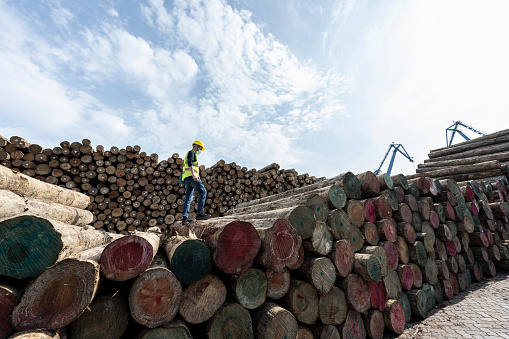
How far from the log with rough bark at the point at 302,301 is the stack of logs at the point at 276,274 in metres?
0.01

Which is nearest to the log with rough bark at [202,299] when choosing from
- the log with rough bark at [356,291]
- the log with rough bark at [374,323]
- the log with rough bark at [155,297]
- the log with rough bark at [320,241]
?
the log with rough bark at [155,297]

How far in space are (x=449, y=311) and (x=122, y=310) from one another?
475cm

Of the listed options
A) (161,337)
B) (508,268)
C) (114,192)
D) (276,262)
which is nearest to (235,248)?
(276,262)

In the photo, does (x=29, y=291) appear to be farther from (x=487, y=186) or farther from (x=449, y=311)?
(x=487, y=186)

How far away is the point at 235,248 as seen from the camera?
2162 millimetres

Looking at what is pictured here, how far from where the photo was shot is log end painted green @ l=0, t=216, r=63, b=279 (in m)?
1.55

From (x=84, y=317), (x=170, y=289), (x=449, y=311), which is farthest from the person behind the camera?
(x=449, y=311)

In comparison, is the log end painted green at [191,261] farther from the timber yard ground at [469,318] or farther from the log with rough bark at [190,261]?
the timber yard ground at [469,318]

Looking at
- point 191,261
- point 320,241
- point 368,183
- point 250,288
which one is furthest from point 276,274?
point 368,183

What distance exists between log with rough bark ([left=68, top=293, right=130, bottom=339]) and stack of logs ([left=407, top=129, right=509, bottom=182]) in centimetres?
802

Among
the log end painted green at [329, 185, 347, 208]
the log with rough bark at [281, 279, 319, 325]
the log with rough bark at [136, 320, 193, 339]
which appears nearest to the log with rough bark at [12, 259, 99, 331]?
the log with rough bark at [136, 320, 193, 339]

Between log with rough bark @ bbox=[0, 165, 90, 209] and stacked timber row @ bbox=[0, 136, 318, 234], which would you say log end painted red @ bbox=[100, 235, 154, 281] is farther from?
stacked timber row @ bbox=[0, 136, 318, 234]

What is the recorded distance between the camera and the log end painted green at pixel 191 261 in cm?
194

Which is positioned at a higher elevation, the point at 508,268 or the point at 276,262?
the point at 276,262
